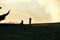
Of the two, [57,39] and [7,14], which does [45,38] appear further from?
[7,14]

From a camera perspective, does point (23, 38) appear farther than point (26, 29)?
No

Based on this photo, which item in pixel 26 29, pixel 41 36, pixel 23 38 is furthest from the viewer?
pixel 26 29

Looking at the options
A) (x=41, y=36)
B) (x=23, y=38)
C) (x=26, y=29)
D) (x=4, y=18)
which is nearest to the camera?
(x=23, y=38)

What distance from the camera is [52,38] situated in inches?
257

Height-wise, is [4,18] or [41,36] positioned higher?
[4,18]

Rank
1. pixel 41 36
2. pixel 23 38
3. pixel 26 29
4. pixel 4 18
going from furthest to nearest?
pixel 4 18
pixel 26 29
pixel 41 36
pixel 23 38

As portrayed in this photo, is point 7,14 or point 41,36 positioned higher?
point 7,14

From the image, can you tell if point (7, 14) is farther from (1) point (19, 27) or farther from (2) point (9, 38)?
(2) point (9, 38)

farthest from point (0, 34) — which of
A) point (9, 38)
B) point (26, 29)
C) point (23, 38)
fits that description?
point (26, 29)

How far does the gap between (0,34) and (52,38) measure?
6.48ft

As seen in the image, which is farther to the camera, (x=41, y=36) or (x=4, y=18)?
(x=4, y=18)

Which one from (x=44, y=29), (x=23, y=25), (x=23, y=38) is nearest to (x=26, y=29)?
(x=23, y=25)

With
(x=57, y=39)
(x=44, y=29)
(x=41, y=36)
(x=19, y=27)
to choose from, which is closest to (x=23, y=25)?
(x=19, y=27)

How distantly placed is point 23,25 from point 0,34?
168cm
